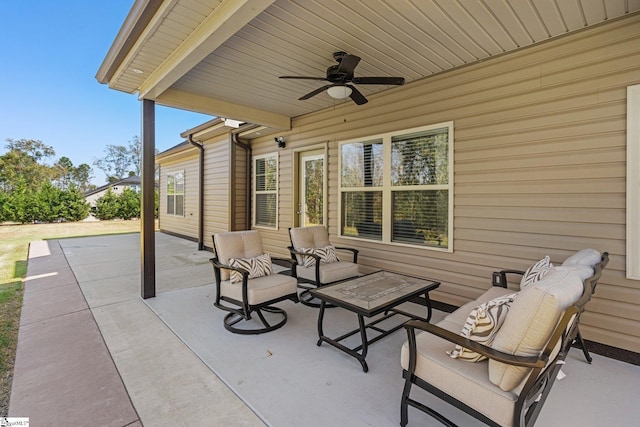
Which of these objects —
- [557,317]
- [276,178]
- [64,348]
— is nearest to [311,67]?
[276,178]

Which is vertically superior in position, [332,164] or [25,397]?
[332,164]

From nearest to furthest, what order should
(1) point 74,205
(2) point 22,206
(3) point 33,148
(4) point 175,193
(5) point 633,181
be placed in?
(5) point 633,181, (4) point 175,193, (2) point 22,206, (1) point 74,205, (3) point 33,148

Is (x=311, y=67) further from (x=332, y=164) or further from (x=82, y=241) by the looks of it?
(x=82, y=241)

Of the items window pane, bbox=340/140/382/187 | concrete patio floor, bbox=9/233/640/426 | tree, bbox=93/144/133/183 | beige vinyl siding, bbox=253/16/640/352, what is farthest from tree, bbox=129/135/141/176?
beige vinyl siding, bbox=253/16/640/352

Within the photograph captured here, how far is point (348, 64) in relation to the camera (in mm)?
2939

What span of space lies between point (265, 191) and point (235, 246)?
11.2 feet

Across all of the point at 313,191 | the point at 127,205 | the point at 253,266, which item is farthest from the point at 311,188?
the point at 127,205

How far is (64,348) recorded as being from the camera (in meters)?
2.71

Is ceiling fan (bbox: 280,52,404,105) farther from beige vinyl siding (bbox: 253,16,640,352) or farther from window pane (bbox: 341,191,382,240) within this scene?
A: window pane (bbox: 341,191,382,240)

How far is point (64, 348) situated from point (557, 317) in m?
3.88

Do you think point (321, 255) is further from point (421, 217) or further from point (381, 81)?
point (381, 81)

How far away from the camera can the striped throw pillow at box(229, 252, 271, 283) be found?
3240 mm

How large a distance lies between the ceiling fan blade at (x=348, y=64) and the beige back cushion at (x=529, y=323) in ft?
8.19

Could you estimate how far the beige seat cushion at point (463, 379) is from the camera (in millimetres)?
1379
